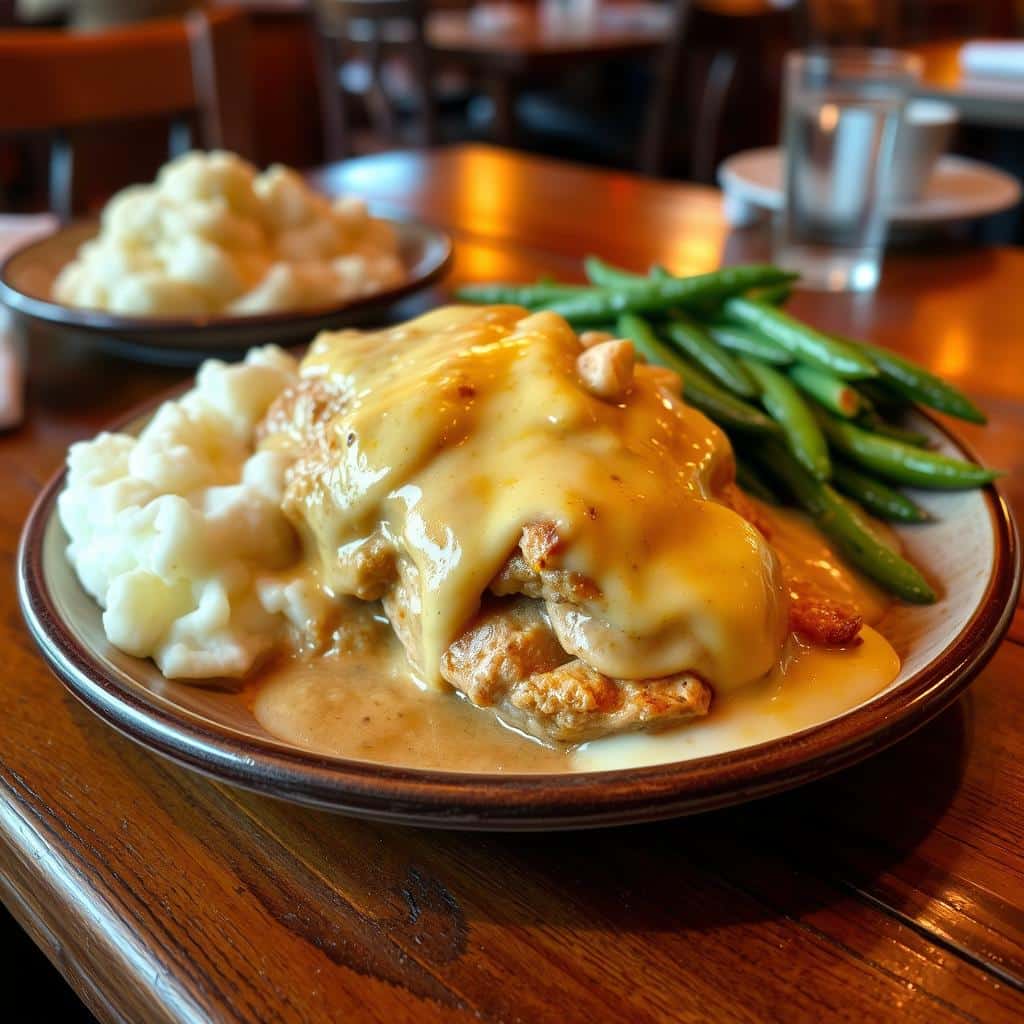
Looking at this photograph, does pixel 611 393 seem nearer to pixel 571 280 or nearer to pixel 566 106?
pixel 571 280

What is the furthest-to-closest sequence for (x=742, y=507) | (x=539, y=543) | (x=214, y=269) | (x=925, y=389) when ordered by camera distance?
(x=214, y=269), (x=925, y=389), (x=742, y=507), (x=539, y=543)

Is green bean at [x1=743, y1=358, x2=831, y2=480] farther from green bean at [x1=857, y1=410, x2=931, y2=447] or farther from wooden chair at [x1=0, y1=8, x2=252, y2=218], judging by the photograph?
wooden chair at [x1=0, y1=8, x2=252, y2=218]

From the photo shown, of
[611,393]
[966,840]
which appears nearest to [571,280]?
[611,393]

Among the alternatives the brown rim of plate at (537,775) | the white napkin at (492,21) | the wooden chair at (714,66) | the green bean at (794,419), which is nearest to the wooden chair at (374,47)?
the white napkin at (492,21)

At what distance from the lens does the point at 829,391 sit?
5.50 feet

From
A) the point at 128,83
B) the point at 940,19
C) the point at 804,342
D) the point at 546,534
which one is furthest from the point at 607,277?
the point at 940,19

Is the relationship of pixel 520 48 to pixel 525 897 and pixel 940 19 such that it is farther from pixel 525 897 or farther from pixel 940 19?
pixel 525 897

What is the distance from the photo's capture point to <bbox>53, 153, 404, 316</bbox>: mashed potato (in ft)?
7.25

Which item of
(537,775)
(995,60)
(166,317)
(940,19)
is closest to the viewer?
(537,775)

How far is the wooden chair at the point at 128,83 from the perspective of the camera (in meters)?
3.20

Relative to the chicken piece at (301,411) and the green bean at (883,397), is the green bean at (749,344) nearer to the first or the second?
the green bean at (883,397)

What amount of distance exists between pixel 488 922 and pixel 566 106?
7.97 meters

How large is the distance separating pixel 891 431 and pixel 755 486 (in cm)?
26

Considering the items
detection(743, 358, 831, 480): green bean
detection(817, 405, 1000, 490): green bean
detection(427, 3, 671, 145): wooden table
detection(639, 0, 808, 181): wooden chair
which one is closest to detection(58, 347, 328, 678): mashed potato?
detection(743, 358, 831, 480): green bean
